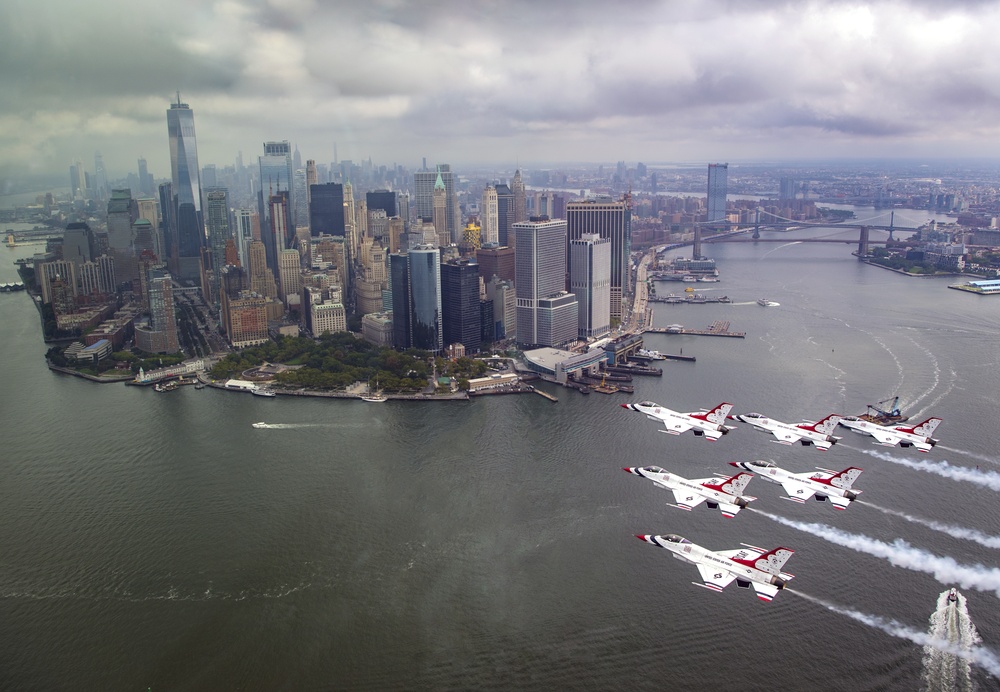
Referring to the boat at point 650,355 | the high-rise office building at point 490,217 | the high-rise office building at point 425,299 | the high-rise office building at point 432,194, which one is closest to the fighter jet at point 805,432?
the boat at point 650,355

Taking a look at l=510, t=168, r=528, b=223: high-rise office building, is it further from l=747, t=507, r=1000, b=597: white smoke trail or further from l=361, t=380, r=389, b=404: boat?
l=747, t=507, r=1000, b=597: white smoke trail

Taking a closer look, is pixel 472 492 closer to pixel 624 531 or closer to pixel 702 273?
pixel 624 531

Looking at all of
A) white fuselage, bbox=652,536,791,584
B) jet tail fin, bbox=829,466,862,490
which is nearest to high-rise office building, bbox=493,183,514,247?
jet tail fin, bbox=829,466,862,490

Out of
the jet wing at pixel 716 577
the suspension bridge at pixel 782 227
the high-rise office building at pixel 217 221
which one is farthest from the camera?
the suspension bridge at pixel 782 227

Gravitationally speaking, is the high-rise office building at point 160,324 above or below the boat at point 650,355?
above

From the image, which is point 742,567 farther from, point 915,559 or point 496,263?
point 496,263

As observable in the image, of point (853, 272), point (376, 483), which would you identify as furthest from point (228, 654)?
point (853, 272)

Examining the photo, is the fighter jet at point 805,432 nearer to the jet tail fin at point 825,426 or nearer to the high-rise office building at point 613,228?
the jet tail fin at point 825,426
